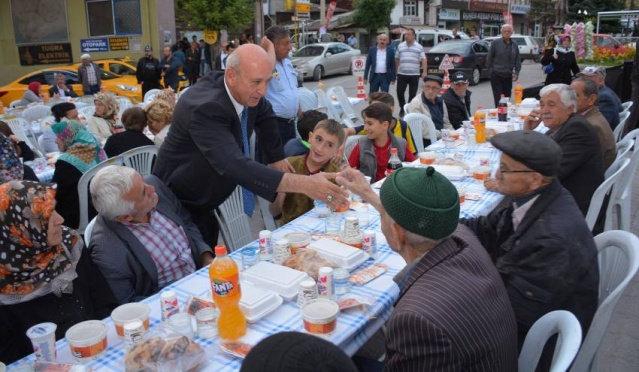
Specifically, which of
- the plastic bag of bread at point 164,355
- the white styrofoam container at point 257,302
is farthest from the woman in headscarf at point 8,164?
the plastic bag of bread at point 164,355

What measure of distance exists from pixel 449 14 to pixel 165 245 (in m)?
46.8

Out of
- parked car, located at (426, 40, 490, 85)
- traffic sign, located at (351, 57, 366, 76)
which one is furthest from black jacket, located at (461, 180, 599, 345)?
parked car, located at (426, 40, 490, 85)

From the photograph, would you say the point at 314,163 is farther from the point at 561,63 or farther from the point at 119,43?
the point at 119,43

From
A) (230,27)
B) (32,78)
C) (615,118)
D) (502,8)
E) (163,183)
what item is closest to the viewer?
(163,183)

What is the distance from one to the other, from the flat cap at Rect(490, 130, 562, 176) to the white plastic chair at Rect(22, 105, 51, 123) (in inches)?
341

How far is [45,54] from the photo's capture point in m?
22.0

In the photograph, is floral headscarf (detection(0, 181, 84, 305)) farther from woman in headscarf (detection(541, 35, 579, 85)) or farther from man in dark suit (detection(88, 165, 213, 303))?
woman in headscarf (detection(541, 35, 579, 85))

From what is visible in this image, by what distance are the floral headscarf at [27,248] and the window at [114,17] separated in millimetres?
20297

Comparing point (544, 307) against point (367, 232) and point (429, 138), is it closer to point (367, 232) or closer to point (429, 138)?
point (367, 232)

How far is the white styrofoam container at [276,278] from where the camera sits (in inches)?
91.1

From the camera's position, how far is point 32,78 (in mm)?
15117

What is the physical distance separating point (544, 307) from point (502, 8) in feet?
177

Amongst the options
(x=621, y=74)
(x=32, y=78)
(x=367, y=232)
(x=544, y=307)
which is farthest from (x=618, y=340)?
(x=32, y=78)

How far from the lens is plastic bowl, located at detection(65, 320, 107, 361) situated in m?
1.94
